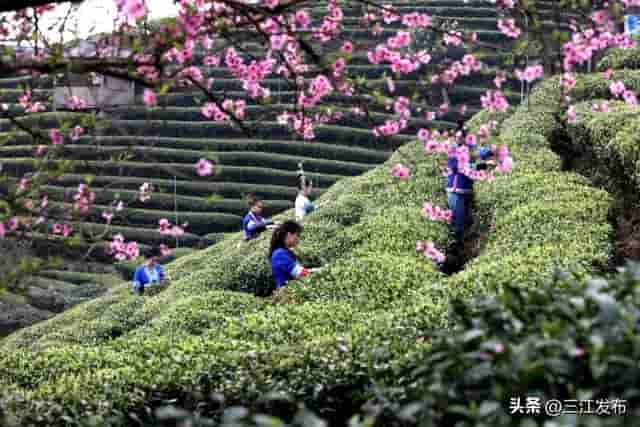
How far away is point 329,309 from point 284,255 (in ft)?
3.09

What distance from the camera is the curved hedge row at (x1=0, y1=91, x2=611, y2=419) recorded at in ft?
19.4

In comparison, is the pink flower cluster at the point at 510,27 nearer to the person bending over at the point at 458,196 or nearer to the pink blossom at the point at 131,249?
the pink blossom at the point at 131,249

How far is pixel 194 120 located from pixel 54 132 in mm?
36111

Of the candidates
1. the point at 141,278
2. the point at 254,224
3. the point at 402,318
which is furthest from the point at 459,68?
the point at 141,278

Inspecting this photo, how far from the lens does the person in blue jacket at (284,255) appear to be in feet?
27.9

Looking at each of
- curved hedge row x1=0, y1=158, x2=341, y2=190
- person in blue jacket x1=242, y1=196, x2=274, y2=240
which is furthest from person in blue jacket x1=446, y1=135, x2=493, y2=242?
curved hedge row x1=0, y1=158, x2=341, y2=190

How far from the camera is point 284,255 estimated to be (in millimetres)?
8641

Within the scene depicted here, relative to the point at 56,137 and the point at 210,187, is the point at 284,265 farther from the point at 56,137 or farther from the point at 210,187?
the point at 210,187

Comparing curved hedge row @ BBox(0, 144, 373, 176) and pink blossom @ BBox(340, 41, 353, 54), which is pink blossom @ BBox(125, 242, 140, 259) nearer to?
pink blossom @ BBox(340, 41, 353, 54)

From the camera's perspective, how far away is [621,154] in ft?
35.3

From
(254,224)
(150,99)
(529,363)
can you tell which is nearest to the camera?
(529,363)

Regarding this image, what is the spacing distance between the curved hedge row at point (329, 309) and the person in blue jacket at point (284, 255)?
0.25 meters

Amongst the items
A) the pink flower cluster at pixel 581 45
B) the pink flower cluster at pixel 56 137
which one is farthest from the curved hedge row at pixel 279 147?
the pink flower cluster at pixel 581 45

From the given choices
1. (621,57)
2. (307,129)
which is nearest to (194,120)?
(621,57)
